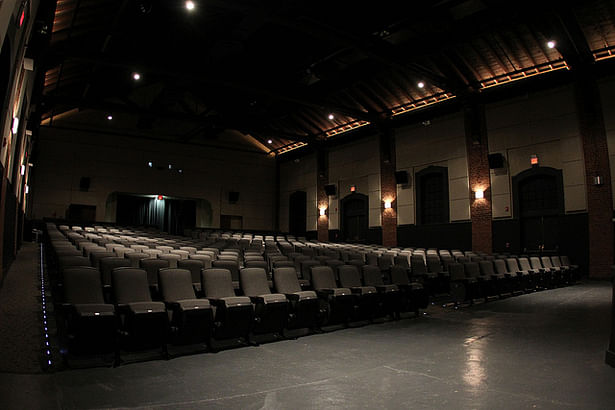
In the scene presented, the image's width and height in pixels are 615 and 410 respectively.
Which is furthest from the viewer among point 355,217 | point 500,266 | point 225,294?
point 355,217

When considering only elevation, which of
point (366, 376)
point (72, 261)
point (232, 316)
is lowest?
point (366, 376)

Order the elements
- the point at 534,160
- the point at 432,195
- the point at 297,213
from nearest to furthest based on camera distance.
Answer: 1. the point at 534,160
2. the point at 432,195
3. the point at 297,213

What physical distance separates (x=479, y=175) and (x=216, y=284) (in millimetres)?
10723

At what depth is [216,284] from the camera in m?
4.72

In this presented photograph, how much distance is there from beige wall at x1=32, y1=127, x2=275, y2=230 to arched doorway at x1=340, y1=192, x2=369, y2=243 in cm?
491

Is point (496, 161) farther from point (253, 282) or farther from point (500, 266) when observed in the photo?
point (253, 282)

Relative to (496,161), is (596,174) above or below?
below

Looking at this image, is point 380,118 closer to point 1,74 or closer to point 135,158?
point 135,158

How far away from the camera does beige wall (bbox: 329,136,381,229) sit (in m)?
16.4

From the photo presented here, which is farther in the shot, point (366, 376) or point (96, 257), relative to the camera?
point (96, 257)

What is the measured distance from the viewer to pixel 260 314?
457 centimetres

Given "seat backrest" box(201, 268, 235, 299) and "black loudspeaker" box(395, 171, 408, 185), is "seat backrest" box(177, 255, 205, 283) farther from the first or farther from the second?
"black loudspeaker" box(395, 171, 408, 185)

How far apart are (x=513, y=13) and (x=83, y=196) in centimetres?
1607

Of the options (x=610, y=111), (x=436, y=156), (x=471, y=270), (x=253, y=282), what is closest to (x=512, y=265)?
(x=471, y=270)
